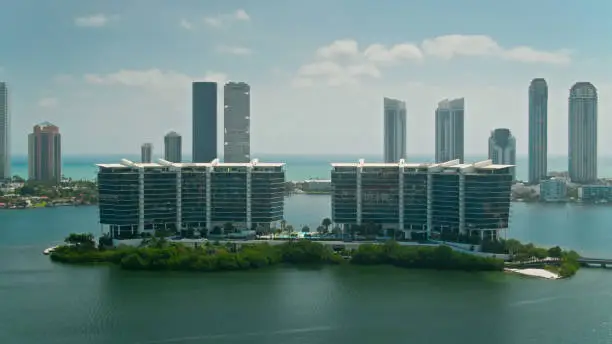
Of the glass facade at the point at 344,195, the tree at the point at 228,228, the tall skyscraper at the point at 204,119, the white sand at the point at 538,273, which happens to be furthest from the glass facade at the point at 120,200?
the tall skyscraper at the point at 204,119

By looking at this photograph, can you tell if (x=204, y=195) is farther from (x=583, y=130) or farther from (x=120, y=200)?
(x=583, y=130)

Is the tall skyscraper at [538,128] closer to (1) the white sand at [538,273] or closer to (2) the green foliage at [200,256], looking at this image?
(1) the white sand at [538,273]

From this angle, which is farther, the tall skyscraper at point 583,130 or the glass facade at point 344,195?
the tall skyscraper at point 583,130

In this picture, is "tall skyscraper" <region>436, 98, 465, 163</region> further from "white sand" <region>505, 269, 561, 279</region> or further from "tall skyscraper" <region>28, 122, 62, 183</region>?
"white sand" <region>505, 269, 561, 279</region>

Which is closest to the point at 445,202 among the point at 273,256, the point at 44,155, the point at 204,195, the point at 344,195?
the point at 344,195

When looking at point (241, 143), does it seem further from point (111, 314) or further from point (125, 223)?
point (111, 314)

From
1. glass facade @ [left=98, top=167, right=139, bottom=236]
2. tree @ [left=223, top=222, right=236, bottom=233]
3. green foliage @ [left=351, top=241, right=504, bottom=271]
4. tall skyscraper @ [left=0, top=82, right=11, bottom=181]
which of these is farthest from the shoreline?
tall skyscraper @ [left=0, top=82, right=11, bottom=181]

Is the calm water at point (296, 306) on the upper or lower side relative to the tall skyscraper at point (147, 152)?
lower
